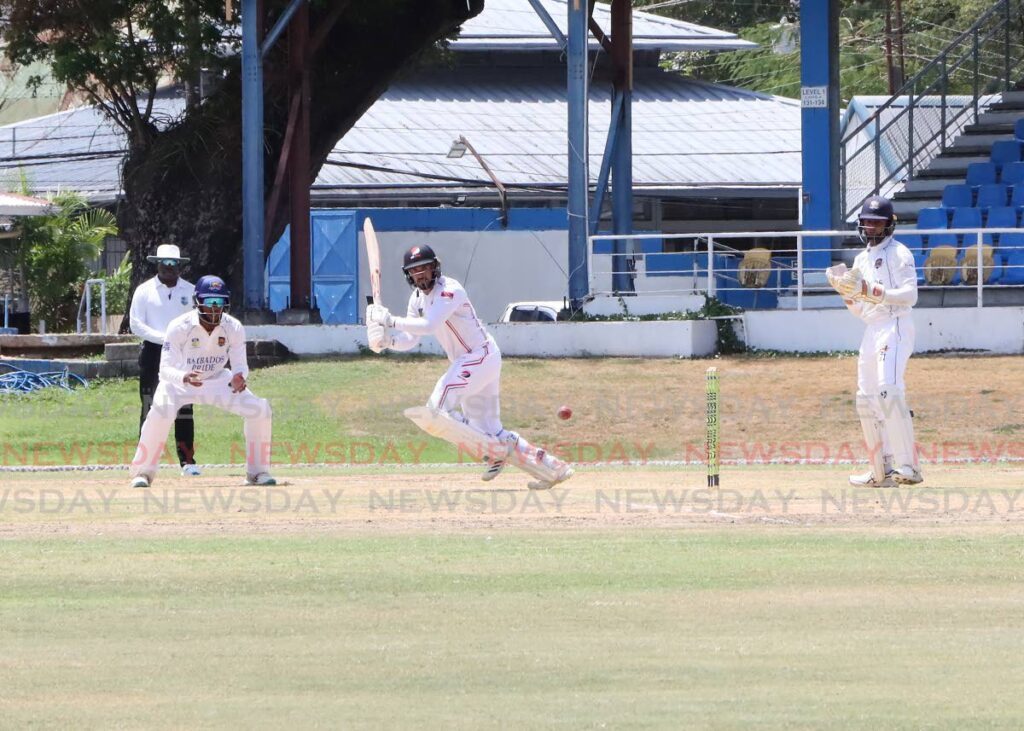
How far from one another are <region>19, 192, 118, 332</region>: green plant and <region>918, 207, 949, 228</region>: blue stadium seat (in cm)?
1422

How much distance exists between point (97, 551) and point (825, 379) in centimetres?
1365

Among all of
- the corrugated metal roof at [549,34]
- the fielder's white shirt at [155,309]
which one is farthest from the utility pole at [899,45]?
the fielder's white shirt at [155,309]

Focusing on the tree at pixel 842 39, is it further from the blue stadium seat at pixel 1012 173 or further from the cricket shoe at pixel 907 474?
the cricket shoe at pixel 907 474

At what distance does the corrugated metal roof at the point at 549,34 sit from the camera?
4422 centimetres

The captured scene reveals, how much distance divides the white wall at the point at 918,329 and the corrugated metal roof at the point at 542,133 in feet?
43.5

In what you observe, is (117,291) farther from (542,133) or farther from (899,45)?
(899,45)

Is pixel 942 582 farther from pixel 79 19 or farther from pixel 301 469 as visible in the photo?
pixel 79 19

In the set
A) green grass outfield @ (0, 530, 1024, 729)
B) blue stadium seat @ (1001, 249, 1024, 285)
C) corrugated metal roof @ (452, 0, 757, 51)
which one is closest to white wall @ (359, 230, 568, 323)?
corrugated metal roof @ (452, 0, 757, 51)

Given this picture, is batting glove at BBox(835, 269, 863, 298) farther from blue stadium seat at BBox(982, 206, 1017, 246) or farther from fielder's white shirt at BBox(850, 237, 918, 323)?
blue stadium seat at BBox(982, 206, 1017, 246)

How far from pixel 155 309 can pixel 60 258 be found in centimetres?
A: 1748

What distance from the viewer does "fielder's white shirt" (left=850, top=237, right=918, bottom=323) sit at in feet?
43.4

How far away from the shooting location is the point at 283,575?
959cm

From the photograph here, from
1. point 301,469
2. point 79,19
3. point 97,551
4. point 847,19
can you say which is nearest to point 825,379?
point 301,469

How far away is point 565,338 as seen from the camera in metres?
25.5
